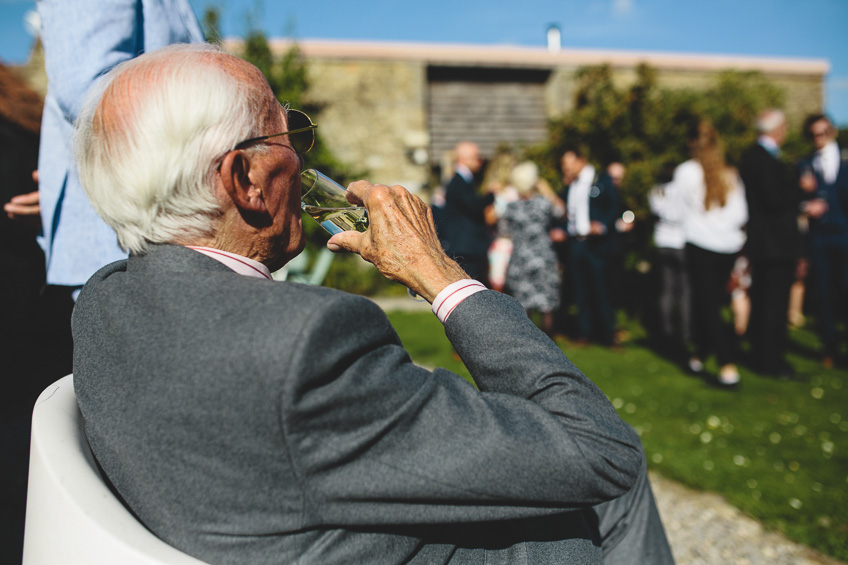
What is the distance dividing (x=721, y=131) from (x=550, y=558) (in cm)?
1404

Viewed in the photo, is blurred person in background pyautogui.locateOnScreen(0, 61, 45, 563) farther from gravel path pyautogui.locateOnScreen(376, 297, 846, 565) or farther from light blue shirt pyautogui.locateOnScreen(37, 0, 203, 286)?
gravel path pyautogui.locateOnScreen(376, 297, 846, 565)

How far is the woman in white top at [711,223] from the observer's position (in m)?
5.05

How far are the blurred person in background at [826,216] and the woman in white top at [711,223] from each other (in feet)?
3.62

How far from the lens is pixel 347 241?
1.42 metres

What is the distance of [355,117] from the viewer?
1444cm

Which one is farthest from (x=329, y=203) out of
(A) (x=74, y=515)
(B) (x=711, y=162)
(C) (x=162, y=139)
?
(B) (x=711, y=162)

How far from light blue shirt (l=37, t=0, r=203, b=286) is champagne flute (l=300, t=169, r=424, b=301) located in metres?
0.68

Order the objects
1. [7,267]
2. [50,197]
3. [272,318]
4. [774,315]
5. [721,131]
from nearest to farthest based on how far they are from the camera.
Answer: [272,318] < [50,197] < [7,267] < [774,315] < [721,131]

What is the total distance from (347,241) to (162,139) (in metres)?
0.48

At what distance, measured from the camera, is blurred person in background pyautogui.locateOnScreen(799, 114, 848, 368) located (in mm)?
5715

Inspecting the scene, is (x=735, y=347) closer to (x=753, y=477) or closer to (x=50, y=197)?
(x=753, y=477)

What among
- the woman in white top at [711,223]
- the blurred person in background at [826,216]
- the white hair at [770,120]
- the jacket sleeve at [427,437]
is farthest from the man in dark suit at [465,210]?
the jacket sleeve at [427,437]

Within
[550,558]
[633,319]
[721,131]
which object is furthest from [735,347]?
[721,131]

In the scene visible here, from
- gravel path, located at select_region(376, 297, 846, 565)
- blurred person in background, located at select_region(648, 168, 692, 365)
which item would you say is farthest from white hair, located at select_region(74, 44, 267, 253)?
blurred person in background, located at select_region(648, 168, 692, 365)
